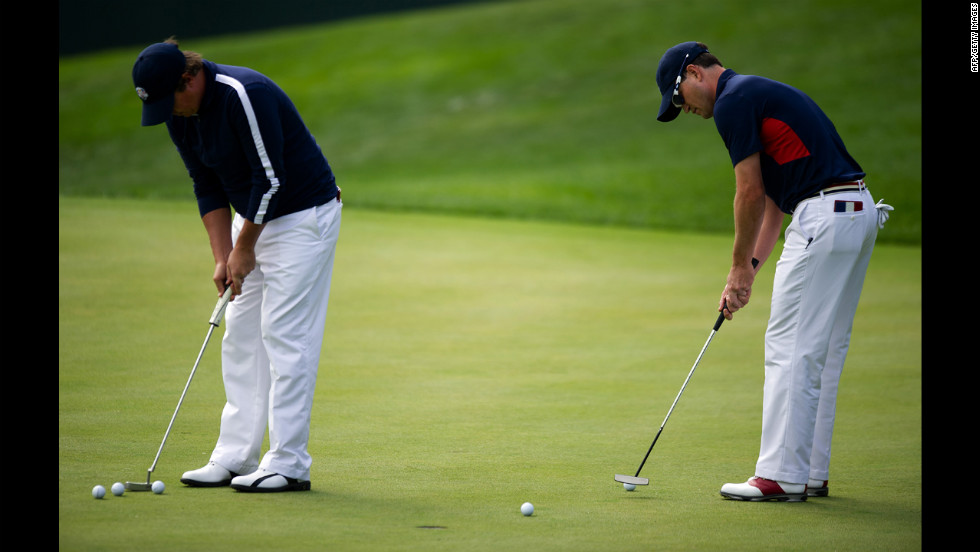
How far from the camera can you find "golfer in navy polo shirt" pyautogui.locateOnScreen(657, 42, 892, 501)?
4184mm

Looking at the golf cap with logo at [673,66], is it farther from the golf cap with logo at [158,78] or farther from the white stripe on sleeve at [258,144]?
the golf cap with logo at [158,78]

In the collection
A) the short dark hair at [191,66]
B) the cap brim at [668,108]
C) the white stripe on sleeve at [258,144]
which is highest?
the short dark hair at [191,66]

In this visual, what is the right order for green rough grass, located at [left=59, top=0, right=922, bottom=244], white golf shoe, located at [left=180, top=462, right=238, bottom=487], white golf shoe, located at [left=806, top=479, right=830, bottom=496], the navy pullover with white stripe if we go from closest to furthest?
the navy pullover with white stripe
white golf shoe, located at [left=180, top=462, right=238, bottom=487]
white golf shoe, located at [left=806, top=479, right=830, bottom=496]
green rough grass, located at [left=59, top=0, right=922, bottom=244]

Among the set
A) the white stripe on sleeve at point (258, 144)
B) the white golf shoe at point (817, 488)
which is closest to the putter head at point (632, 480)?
the white golf shoe at point (817, 488)

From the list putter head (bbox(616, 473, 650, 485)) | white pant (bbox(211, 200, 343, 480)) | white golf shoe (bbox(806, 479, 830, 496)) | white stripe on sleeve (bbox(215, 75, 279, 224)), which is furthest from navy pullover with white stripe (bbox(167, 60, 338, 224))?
white golf shoe (bbox(806, 479, 830, 496))

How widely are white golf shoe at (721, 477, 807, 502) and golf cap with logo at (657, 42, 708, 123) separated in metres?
1.37

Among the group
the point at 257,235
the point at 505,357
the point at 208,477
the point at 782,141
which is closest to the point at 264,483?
the point at 208,477

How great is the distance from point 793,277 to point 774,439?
23.9 inches

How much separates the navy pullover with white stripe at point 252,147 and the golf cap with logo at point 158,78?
0.38ft

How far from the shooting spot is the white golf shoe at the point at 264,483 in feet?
13.7

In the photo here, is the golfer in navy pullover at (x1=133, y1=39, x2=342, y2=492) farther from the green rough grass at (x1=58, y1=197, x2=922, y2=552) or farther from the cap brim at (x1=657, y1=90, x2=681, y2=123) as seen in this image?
the cap brim at (x1=657, y1=90, x2=681, y2=123)

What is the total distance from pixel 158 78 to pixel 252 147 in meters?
0.40

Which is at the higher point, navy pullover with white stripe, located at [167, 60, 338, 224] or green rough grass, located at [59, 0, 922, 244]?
green rough grass, located at [59, 0, 922, 244]
